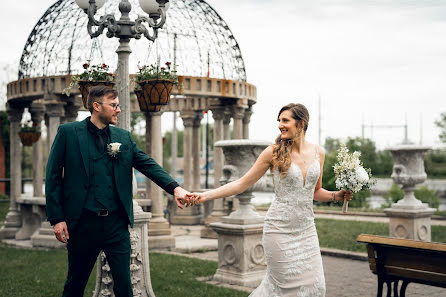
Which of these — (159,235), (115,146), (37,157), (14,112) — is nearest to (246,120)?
(159,235)

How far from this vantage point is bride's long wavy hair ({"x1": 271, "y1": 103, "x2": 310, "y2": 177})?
16.1ft

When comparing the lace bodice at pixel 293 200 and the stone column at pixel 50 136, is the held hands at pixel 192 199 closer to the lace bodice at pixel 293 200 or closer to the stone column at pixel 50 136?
the lace bodice at pixel 293 200

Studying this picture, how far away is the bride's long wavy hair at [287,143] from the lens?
4902 mm

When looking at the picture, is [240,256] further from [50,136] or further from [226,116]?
[226,116]

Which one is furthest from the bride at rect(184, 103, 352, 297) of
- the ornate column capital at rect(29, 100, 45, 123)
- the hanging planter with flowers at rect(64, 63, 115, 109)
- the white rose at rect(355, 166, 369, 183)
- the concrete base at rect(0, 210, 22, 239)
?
the ornate column capital at rect(29, 100, 45, 123)

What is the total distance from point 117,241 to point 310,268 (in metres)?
1.62

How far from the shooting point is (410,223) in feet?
40.9

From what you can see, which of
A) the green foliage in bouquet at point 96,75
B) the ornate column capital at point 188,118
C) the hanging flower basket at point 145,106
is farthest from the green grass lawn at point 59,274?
the ornate column capital at point 188,118

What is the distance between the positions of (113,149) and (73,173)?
14.8 inches

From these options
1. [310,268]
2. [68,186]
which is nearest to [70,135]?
[68,186]

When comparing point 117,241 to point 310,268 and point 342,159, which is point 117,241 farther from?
point 342,159

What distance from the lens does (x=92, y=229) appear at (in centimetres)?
472

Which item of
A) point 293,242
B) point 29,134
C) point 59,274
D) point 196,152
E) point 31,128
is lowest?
point 59,274

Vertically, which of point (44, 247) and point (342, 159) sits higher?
point (342, 159)
